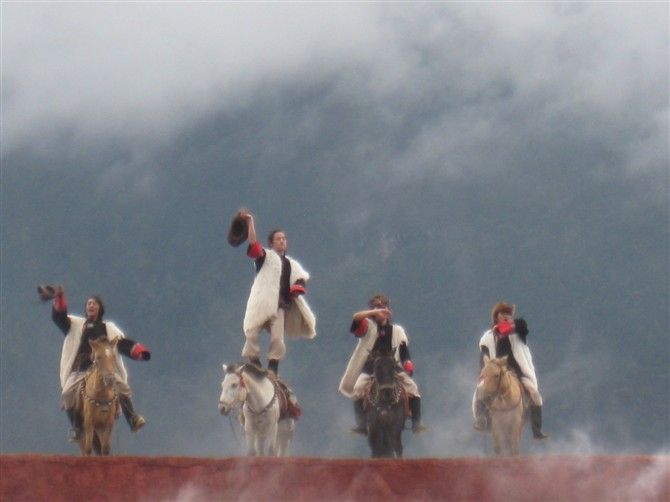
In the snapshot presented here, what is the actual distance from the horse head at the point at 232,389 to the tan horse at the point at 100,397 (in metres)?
1.28

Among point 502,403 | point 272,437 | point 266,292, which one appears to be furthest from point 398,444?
point 266,292

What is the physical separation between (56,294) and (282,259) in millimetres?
2425

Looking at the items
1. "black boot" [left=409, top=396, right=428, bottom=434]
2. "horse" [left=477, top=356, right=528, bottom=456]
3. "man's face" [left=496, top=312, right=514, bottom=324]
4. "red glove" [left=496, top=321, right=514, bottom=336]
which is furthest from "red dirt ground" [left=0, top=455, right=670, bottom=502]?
"man's face" [left=496, top=312, right=514, bottom=324]

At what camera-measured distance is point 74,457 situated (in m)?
18.8

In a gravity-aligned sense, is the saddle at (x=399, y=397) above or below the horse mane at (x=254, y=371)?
above

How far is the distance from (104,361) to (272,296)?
1.89 metres

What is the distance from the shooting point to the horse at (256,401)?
72.0 feet

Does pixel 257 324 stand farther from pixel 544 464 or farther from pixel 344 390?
pixel 544 464

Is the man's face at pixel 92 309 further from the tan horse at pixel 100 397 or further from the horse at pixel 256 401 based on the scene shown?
the horse at pixel 256 401

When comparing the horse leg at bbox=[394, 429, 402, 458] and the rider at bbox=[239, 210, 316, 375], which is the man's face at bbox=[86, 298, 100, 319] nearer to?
the rider at bbox=[239, 210, 316, 375]

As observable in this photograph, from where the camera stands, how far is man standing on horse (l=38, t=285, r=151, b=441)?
2267cm

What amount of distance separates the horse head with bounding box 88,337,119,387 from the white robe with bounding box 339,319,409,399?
269 cm

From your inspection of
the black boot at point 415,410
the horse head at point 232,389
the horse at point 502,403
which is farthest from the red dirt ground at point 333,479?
the black boot at point 415,410

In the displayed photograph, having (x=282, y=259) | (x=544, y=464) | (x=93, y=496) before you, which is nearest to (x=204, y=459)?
(x=93, y=496)
